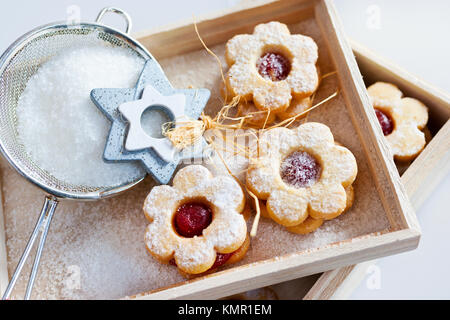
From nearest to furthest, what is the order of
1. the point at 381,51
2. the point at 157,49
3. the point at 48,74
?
the point at 48,74 < the point at 157,49 < the point at 381,51

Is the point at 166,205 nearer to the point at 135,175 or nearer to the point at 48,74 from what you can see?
the point at 135,175

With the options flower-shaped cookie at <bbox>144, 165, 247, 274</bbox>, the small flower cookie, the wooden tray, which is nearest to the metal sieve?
flower-shaped cookie at <bbox>144, 165, 247, 274</bbox>

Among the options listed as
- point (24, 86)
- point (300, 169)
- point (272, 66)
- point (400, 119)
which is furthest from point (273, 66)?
point (24, 86)

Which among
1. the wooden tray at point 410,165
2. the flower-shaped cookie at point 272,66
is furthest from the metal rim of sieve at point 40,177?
the wooden tray at point 410,165

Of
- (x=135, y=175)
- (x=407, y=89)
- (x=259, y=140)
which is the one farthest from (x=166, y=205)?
(x=407, y=89)

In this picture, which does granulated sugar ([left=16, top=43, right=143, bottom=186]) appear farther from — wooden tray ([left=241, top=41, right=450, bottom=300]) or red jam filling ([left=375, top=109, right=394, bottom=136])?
red jam filling ([left=375, top=109, right=394, bottom=136])

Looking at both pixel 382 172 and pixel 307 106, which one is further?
pixel 307 106

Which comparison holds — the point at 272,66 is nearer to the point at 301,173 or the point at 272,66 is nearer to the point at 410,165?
the point at 301,173
